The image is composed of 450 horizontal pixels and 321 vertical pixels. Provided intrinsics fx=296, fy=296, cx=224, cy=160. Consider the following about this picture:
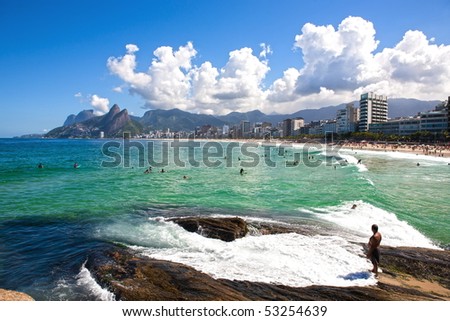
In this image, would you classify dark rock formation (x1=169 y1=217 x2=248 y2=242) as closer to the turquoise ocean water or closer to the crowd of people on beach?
the turquoise ocean water

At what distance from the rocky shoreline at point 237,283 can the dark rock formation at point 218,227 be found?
10.7ft

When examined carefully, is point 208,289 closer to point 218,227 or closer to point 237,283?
point 237,283

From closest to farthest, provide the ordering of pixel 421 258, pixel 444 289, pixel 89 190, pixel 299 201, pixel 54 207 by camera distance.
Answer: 1. pixel 444 289
2. pixel 421 258
3. pixel 54 207
4. pixel 299 201
5. pixel 89 190

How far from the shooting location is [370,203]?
20.6 m

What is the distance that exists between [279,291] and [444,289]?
4888mm

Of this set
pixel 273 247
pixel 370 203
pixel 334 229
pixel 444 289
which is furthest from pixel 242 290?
pixel 370 203

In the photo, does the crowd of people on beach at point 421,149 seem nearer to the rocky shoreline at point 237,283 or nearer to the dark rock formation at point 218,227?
the rocky shoreline at point 237,283

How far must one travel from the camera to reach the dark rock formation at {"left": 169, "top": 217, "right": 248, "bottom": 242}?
40.6ft

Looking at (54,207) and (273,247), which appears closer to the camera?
(273,247)

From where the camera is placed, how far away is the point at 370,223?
51.6 feet

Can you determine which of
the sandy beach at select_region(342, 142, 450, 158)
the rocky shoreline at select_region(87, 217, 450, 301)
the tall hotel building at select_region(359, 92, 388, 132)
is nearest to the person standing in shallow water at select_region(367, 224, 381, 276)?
the rocky shoreline at select_region(87, 217, 450, 301)

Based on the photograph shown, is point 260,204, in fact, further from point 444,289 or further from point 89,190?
point 89,190

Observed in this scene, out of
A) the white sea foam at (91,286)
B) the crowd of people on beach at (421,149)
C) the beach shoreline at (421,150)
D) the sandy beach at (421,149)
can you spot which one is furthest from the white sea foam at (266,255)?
Result: the crowd of people on beach at (421,149)
